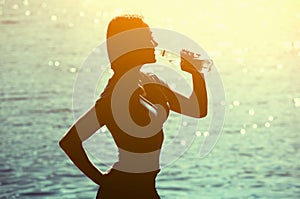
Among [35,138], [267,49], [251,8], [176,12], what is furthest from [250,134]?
[251,8]

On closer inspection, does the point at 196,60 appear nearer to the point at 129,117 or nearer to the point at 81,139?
the point at 129,117

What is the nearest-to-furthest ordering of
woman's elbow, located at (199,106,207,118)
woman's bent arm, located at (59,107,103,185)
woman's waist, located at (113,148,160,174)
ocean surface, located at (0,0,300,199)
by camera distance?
woman's bent arm, located at (59,107,103,185), woman's waist, located at (113,148,160,174), woman's elbow, located at (199,106,207,118), ocean surface, located at (0,0,300,199)

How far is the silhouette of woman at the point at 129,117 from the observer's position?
4484mm

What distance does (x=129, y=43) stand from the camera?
450 cm

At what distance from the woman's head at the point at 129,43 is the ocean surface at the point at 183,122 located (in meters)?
8.82

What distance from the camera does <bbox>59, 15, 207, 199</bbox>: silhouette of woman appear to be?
4.48 metres

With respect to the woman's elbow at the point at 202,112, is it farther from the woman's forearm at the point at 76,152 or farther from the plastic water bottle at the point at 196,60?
the woman's forearm at the point at 76,152

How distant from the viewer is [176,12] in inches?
2244

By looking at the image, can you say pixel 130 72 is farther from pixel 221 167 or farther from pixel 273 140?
pixel 273 140

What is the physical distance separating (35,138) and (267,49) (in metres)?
18.6

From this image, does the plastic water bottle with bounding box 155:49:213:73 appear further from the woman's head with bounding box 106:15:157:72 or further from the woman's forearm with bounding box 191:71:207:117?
the woman's head with bounding box 106:15:157:72

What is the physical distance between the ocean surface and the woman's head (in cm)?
882

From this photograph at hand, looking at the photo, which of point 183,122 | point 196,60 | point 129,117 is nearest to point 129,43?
point 129,117

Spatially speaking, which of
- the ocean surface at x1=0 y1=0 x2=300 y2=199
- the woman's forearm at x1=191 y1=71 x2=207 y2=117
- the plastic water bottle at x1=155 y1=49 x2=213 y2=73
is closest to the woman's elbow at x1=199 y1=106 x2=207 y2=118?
the woman's forearm at x1=191 y1=71 x2=207 y2=117
